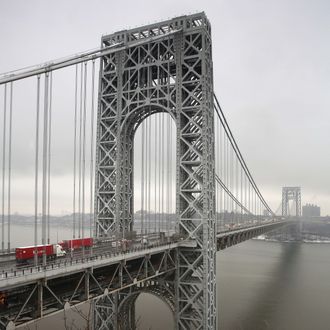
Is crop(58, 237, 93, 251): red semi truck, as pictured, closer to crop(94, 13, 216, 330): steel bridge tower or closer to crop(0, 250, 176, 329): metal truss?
crop(0, 250, 176, 329): metal truss

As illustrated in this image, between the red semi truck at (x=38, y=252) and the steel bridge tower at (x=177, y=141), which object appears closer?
the red semi truck at (x=38, y=252)

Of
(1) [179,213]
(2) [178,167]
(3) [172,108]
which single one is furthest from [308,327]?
(3) [172,108]

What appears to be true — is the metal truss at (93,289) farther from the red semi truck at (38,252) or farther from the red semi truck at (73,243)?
the red semi truck at (73,243)

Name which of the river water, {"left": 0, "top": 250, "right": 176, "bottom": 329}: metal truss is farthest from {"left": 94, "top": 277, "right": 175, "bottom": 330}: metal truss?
the river water

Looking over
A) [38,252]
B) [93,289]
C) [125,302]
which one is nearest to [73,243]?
[93,289]

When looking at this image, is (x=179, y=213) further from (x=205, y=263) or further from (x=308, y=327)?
(x=308, y=327)

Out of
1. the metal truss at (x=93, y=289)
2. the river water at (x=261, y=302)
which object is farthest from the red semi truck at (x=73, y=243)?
the river water at (x=261, y=302)
